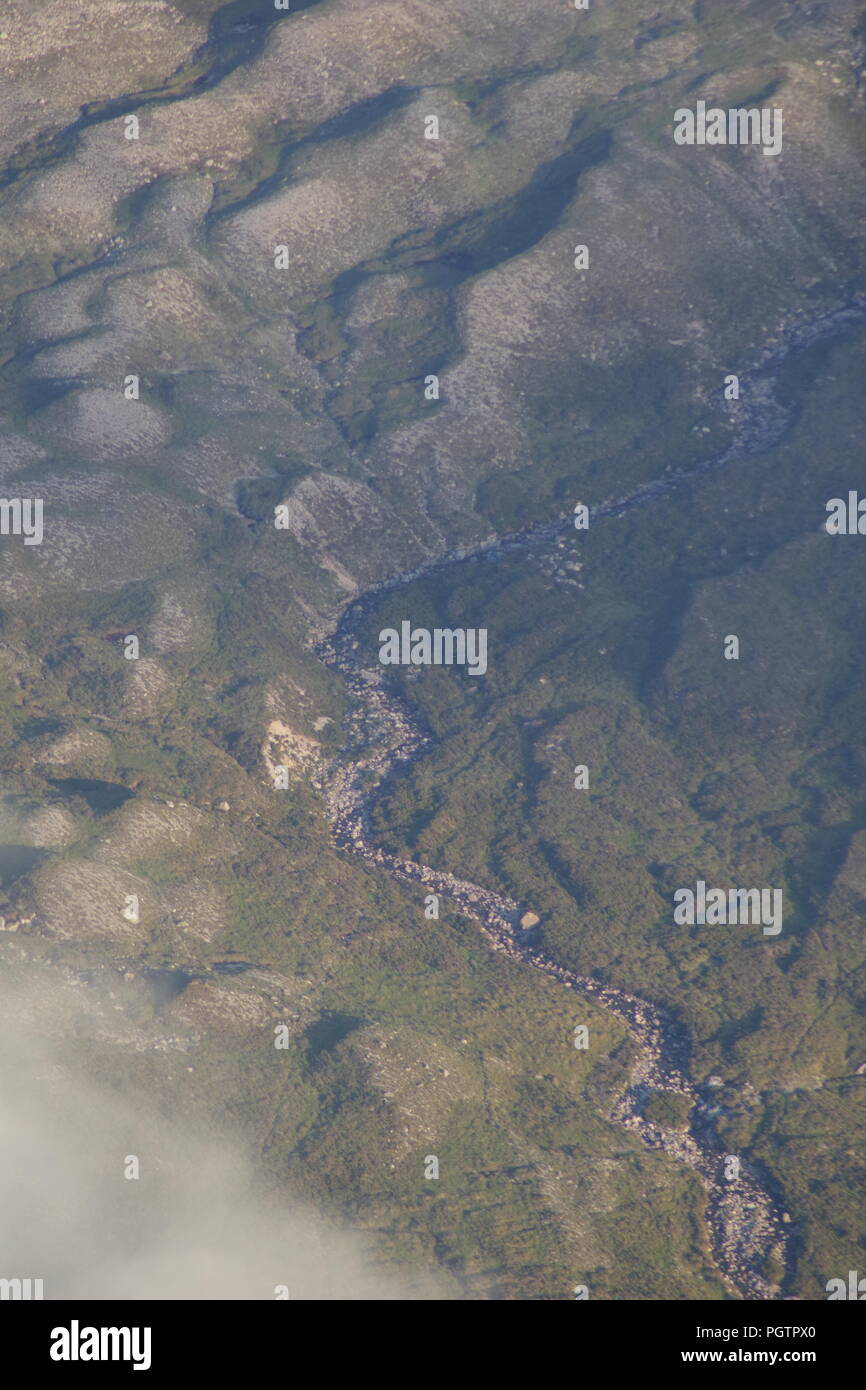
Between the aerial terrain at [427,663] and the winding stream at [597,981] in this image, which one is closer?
the aerial terrain at [427,663]

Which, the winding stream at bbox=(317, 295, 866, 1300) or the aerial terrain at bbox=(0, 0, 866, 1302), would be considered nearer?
the aerial terrain at bbox=(0, 0, 866, 1302)

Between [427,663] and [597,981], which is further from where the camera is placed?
[427,663]

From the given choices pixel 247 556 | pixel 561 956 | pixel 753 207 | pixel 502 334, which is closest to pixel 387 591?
pixel 247 556

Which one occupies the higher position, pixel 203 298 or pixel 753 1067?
pixel 203 298

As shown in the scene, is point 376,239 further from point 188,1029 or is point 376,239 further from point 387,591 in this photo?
point 188,1029

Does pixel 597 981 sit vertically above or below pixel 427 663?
below
